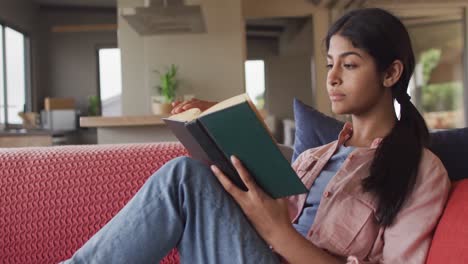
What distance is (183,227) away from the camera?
3.47 feet

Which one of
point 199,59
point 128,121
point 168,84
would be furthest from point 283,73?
point 128,121

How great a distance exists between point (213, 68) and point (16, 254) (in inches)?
148

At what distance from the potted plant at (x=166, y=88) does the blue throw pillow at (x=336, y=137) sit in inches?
118

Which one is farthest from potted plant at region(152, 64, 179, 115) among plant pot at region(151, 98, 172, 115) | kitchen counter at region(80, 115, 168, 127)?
kitchen counter at region(80, 115, 168, 127)

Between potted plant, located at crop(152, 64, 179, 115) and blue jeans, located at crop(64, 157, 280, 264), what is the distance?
348cm

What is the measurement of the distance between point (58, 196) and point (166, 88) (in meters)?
3.40

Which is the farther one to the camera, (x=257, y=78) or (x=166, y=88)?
(x=257, y=78)

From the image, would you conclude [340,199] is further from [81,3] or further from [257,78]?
[257,78]

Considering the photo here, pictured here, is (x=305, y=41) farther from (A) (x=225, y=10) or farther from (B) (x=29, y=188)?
(B) (x=29, y=188)

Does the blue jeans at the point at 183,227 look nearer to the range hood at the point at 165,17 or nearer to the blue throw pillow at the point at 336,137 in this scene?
the blue throw pillow at the point at 336,137

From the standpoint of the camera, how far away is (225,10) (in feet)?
17.0

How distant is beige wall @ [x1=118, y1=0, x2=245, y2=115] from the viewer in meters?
5.12

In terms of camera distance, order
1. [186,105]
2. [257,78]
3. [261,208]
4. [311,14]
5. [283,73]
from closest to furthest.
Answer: [261,208] → [186,105] → [311,14] → [283,73] → [257,78]

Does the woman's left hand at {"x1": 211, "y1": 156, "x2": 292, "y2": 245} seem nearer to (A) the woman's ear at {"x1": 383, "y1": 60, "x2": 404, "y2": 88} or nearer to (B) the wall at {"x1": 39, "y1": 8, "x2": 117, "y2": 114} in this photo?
(A) the woman's ear at {"x1": 383, "y1": 60, "x2": 404, "y2": 88}
